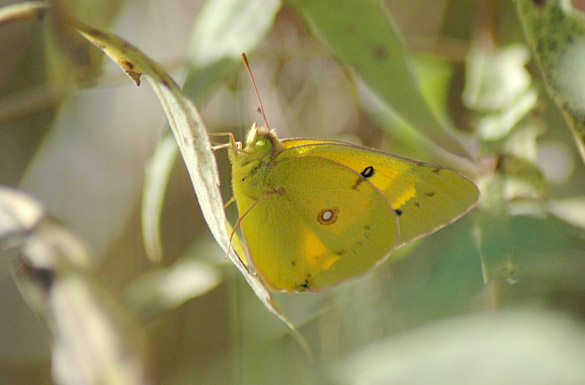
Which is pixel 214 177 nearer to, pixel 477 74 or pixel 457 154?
pixel 457 154

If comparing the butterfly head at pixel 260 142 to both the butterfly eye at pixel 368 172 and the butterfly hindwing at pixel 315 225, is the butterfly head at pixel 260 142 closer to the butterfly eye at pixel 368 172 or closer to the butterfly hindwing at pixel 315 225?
the butterfly hindwing at pixel 315 225

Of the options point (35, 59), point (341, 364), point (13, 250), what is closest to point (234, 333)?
point (341, 364)

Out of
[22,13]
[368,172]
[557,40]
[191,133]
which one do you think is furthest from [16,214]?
[557,40]

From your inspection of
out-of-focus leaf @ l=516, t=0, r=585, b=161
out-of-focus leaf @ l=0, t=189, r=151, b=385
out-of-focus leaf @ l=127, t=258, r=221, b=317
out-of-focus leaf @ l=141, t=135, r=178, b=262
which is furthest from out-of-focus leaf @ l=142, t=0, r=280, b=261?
out-of-focus leaf @ l=516, t=0, r=585, b=161

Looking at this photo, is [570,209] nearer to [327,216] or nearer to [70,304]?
A: [327,216]

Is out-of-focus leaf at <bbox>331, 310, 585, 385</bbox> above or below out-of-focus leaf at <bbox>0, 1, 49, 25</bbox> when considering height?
below

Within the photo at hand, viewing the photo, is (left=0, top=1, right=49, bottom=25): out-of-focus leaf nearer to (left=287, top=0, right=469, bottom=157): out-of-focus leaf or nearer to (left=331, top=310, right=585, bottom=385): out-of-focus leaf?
(left=287, top=0, right=469, bottom=157): out-of-focus leaf

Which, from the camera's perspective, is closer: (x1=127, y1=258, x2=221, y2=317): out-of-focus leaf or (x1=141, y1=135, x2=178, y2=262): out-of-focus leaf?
(x1=141, y1=135, x2=178, y2=262): out-of-focus leaf
